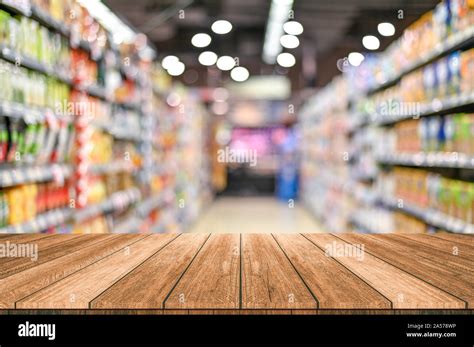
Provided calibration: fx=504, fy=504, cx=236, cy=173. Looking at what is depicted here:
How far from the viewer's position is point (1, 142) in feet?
8.37

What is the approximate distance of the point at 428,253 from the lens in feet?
5.35

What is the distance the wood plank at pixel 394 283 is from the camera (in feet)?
3.60

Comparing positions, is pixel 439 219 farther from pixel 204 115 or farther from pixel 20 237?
pixel 204 115

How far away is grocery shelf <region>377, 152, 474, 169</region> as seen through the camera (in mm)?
3085

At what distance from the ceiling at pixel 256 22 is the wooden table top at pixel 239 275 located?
16.2 ft

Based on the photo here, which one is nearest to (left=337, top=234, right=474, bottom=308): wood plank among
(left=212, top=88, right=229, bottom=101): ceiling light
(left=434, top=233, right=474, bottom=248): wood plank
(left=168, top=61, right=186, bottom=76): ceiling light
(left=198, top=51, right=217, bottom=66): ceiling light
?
(left=434, top=233, right=474, bottom=248): wood plank

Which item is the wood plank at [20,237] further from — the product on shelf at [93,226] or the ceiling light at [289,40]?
the ceiling light at [289,40]

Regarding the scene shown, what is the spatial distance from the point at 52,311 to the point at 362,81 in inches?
221

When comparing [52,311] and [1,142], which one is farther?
[1,142]

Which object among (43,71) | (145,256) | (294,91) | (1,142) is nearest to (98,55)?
(43,71)

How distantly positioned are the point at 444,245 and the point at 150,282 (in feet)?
3.57

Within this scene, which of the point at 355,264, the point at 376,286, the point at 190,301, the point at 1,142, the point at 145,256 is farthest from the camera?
the point at 1,142

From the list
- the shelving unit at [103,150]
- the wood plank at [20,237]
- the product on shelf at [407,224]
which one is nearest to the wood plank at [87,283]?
the wood plank at [20,237]
